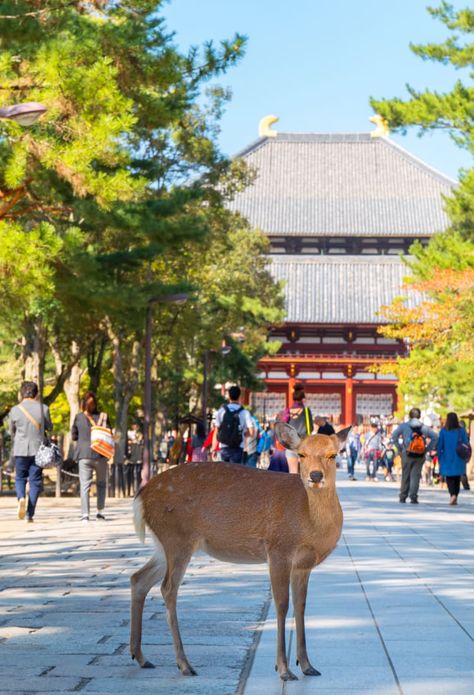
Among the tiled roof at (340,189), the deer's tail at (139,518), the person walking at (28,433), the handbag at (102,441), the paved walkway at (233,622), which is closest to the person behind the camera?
the paved walkway at (233,622)

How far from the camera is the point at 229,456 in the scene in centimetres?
1486

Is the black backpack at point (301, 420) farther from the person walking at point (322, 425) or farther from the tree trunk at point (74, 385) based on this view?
the tree trunk at point (74, 385)

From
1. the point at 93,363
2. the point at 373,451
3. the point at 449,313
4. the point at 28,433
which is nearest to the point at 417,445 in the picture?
the point at 449,313

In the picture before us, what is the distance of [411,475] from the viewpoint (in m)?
22.2

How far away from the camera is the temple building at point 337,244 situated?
64.6m

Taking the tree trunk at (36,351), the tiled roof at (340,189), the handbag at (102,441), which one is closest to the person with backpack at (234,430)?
the handbag at (102,441)

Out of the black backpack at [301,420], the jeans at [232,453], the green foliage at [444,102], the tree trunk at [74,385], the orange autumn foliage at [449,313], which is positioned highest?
the green foliage at [444,102]

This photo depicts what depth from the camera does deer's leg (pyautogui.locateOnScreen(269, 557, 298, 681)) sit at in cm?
565

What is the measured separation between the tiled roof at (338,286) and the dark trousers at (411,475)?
41154 millimetres

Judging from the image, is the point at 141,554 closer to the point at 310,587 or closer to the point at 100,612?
the point at 310,587

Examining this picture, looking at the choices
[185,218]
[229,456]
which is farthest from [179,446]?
[229,456]

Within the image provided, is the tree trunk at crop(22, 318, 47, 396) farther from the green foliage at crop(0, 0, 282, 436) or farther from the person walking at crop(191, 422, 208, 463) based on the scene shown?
the person walking at crop(191, 422, 208, 463)

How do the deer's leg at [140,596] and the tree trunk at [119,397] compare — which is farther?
the tree trunk at [119,397]

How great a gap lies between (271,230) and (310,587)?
66648mm
